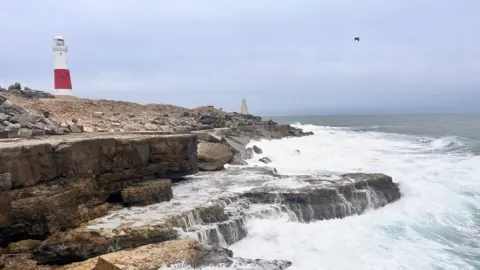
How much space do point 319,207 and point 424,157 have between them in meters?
13.2

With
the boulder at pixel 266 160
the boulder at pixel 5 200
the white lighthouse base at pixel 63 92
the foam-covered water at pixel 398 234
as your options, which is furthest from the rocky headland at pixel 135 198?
the white lighthouse base at pixel 63 92

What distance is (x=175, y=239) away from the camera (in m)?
7.74

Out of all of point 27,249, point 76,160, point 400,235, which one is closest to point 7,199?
point 27,249

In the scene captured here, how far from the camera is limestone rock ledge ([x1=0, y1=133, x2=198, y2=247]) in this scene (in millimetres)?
7254

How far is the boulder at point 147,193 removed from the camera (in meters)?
9.27

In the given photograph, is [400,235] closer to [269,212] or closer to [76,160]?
[269,212]

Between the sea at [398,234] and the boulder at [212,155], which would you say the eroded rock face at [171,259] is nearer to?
the sea at [398,234]

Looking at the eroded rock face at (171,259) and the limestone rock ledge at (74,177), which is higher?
the limestone rock ledge at (74,177)

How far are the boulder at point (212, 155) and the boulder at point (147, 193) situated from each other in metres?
4.10

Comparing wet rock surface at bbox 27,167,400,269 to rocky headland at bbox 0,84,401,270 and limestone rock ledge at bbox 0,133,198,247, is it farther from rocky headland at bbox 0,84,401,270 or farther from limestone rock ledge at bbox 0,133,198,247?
limestone rock ledge at bbox 0,133,198,247

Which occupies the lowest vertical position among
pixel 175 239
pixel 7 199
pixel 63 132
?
pixel 175 239

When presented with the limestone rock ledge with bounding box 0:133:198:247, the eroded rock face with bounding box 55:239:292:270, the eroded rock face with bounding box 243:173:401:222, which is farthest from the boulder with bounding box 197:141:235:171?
the eroded rock face with bounding box 55:239:292:270

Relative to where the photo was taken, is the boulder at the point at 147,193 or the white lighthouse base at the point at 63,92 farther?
the white lighthouse base at the point at 63,92

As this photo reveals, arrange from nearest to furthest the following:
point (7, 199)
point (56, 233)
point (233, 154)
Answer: point (7, 199) → point (56, 233) → point (233, 154)
